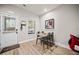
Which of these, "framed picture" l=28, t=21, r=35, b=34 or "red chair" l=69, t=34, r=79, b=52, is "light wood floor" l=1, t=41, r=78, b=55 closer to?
"red chair" l=69, t=34, r=79, b=52

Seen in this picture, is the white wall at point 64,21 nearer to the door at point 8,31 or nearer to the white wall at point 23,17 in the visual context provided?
the white wall at point 23,17

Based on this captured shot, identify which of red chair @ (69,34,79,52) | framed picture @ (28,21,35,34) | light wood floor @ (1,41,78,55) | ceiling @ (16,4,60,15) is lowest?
light wood floor @ (1,41,78,55)

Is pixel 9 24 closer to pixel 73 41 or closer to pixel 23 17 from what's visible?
pixel 23 17

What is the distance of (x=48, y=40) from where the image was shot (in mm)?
1782

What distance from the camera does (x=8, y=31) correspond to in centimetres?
168

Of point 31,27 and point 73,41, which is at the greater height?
point 31,27

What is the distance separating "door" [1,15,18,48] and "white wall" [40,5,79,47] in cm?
62

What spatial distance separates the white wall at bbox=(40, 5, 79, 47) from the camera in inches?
64.2

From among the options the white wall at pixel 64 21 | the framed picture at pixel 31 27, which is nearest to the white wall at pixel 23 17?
the framed picture at pixel 31 27

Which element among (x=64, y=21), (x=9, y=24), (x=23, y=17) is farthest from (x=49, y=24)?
(x=9, y=24)

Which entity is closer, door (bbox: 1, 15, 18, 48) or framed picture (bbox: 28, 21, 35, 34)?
door (bbox: 1, 15, 18, 48)

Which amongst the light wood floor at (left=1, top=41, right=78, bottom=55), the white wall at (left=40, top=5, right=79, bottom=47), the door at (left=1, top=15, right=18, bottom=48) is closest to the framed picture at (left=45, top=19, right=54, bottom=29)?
Answer: the white wall at (left=40, top=5, right=79, bottom=47)

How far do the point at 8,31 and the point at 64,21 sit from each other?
1208mm
